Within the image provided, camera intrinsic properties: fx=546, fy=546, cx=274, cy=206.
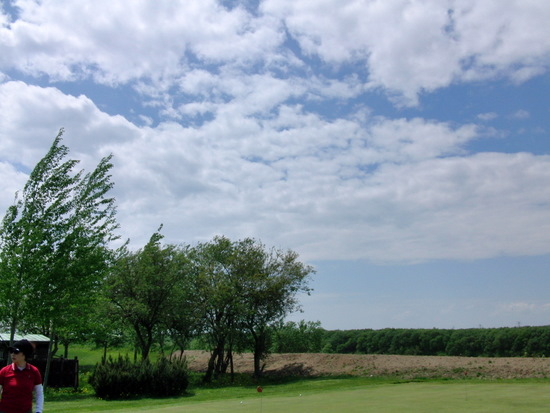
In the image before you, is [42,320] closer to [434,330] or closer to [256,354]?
[256,354]

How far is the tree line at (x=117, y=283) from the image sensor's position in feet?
80.1

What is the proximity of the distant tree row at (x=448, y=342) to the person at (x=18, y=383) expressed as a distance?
50424 millimetres

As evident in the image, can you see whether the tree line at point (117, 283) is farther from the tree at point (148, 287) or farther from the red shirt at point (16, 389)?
the red shirt at point (16, 389)

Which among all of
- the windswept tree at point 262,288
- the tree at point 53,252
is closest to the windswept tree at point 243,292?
the windswept tree at point 262,288

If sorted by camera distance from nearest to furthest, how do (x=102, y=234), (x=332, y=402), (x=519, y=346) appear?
1. (x=332, y=402)
2. (x=102, y=234)
3. (x=519, y=346)

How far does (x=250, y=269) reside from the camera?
144 ft

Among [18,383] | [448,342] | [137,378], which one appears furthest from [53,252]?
[448,342]

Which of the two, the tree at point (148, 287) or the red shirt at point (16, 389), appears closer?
the red shirt at point (16, 389)

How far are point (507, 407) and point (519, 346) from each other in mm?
41254

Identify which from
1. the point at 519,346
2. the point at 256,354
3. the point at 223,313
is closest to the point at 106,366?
the point at 223,313

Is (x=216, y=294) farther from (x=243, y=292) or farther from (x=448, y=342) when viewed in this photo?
(x=448, y=342)

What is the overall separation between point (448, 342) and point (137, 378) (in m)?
41.3

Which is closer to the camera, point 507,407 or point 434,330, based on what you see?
point 507,407

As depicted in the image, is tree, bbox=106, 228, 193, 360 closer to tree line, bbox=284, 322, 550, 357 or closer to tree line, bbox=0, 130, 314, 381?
tree line, bbox=0, 130, 314, 381
